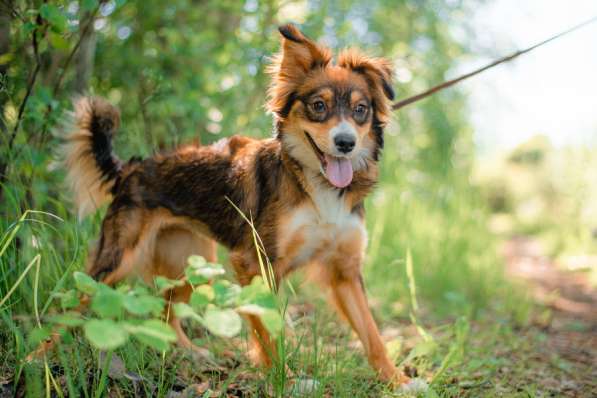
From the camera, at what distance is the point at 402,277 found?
5.42 m

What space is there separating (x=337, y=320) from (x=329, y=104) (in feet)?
5.54

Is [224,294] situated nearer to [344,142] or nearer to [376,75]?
[344,142]

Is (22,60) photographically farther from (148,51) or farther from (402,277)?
(402,277)

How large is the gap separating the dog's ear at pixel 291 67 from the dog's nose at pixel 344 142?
464 millimetres

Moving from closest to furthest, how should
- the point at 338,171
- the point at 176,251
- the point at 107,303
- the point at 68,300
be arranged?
the point at 107,303 → the point at 68,300 → the point at 338,171 → the point at 176,251

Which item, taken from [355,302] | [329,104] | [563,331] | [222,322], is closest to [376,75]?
[329,104]

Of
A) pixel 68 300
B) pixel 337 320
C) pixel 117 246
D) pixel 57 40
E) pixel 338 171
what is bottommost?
pixel 337 320

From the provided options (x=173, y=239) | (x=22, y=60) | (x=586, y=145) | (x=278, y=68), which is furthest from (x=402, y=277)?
(x=586, y=145)

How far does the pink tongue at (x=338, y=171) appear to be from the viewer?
304 centimetres

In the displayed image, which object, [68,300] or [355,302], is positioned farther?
[355,302]

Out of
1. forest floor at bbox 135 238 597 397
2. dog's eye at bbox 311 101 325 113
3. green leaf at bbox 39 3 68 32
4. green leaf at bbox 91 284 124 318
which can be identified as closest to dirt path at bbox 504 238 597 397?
forest floor at bbox 135 238 597 397

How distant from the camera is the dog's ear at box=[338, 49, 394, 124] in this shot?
3.33 meters

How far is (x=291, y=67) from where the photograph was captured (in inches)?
131

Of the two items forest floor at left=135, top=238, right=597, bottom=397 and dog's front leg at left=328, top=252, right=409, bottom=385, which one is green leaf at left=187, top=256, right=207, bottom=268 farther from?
dog's front leg at left=328, top=252, right=409, bottom=385
